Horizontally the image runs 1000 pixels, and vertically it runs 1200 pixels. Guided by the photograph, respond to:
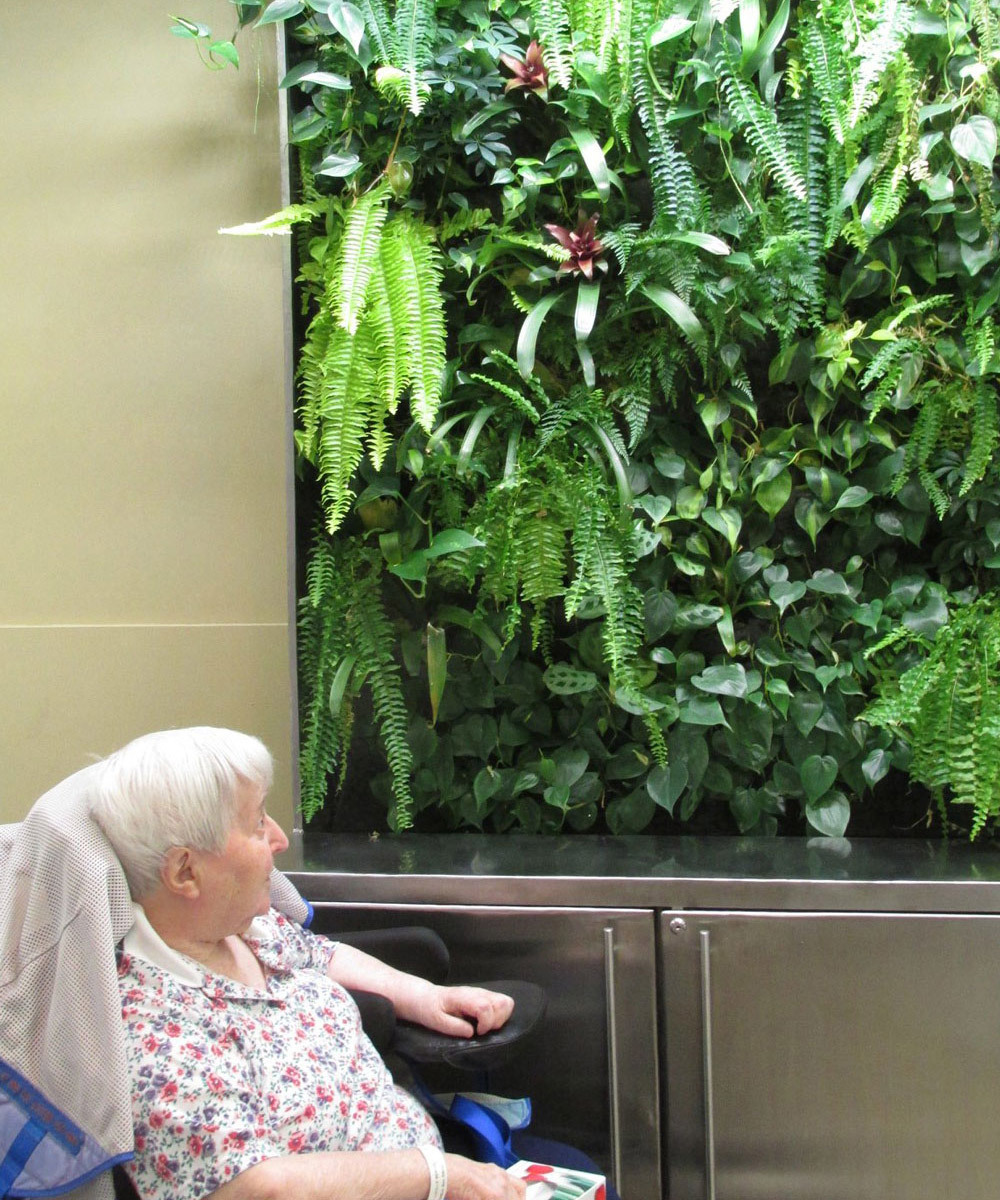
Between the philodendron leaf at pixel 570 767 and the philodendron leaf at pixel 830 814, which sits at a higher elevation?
the philodendron leaf at pixel 570 767

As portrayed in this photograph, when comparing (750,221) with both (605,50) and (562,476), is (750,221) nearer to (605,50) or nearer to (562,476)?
(605,50)

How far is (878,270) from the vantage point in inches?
77.6

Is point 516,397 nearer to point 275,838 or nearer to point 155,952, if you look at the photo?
point 275,838

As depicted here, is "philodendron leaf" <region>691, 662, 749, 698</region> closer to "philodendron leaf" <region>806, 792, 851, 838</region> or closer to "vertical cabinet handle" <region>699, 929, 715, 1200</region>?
"philodendron leaf" <region>806, 792, 851, 838</region>

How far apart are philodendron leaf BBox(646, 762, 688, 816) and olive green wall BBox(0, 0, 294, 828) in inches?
32.9

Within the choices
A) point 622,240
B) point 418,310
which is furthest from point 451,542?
point 622,240

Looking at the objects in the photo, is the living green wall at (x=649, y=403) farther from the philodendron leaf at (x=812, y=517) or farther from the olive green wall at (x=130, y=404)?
the olive green wall at (x=130, y=404)

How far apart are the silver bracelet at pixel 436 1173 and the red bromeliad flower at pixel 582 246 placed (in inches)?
55.9

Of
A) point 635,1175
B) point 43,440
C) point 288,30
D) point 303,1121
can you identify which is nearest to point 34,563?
point 43,440

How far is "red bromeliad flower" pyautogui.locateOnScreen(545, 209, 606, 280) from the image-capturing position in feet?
6.32

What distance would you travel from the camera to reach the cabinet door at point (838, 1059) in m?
1.63

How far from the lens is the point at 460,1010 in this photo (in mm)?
1554

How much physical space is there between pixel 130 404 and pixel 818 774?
164 cm

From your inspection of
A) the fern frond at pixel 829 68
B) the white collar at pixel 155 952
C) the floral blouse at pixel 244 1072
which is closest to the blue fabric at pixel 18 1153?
the floral blouse at pixel 244 1072
